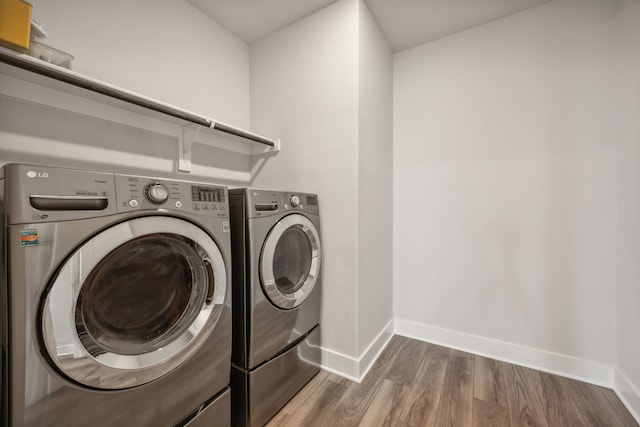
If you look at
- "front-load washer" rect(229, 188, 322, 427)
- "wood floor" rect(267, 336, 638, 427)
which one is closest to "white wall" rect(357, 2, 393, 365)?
"wood floor" rect(267, 336, 638, 427)

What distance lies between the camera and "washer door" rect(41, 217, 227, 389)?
68 cm

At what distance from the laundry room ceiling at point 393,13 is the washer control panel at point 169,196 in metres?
1.41

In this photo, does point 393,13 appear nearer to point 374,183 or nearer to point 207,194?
point 374,183

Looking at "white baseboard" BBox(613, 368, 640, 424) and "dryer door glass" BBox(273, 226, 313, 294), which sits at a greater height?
"dryer door glass" BBox(273, 226, 313, 294)

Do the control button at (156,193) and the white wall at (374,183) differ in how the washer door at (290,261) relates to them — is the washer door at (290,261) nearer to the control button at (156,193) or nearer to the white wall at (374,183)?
the white wall at (374,183)

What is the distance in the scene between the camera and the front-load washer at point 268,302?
1.18 m

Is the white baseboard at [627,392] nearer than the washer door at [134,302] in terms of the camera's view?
No

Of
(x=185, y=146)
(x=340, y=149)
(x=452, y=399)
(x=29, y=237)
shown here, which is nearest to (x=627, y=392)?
(x=452, y=399)

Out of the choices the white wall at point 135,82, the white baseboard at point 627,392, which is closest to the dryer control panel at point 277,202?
the white wall at point 135,82

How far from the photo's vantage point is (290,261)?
1.50 meters

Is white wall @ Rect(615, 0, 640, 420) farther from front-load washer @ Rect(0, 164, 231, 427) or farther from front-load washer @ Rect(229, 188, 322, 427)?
front-load washer @ Rect(0, 164, 231, 427)

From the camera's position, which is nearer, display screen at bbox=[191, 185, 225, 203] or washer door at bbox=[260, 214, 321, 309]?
display screen at bbox=[191, 185, 225, 203]

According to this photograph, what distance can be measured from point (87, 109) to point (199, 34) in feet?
3.00

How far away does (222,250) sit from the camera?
106cm
